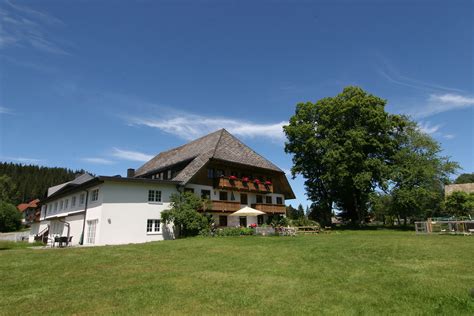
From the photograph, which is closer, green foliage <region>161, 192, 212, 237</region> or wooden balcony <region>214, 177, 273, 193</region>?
green foliage <region>161, 192, 212, 237</region>

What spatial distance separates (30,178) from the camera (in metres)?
127

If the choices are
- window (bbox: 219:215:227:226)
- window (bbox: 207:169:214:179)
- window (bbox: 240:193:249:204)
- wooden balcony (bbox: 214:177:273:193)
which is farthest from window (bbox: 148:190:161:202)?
window (bbox: 240:193:249:204)

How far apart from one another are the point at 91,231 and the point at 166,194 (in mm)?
6770

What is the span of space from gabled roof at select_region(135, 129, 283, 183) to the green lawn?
55.2ft

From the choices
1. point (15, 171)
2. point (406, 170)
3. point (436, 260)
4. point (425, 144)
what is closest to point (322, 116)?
point (406, 170)

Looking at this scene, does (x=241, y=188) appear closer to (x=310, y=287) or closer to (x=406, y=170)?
(x=406, y=170)

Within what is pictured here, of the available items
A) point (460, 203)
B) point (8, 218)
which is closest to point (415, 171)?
point (460, 203)

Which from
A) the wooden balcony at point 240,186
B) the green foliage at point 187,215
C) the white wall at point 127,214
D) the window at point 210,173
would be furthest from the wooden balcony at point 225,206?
the white wall at point 127,214

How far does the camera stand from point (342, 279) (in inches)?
370

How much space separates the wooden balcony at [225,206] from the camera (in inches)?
1209

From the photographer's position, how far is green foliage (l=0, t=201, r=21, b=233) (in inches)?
2719

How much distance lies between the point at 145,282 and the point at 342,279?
19.5ft

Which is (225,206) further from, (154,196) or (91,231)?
(91,231)

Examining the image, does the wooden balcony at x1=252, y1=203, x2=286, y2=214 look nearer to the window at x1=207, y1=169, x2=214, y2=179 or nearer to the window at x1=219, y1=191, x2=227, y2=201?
the window at x1=219, y1=191, x2=227, y2=201
